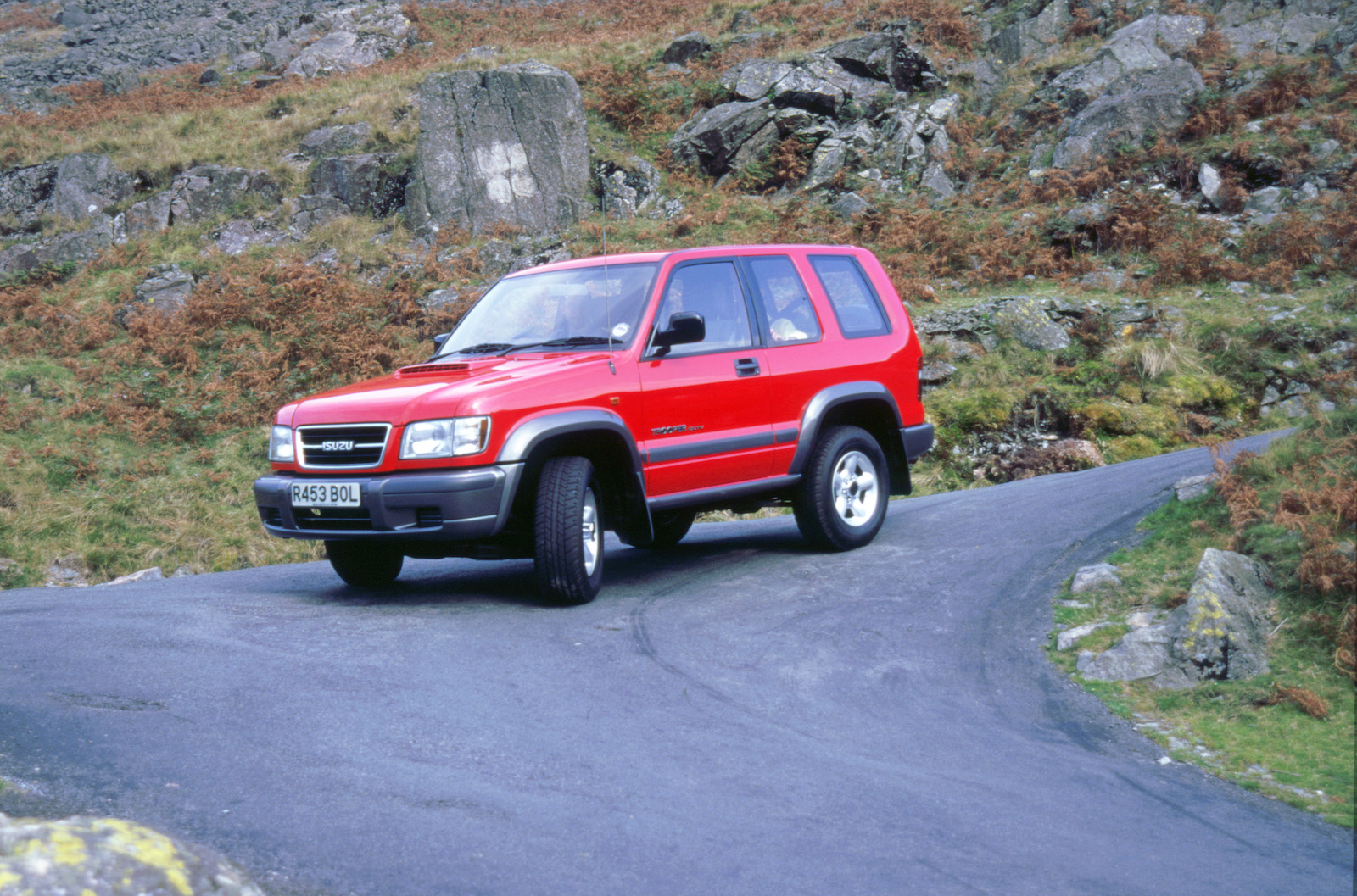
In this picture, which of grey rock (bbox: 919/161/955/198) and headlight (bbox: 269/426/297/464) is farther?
grey rock (bbox: 919/161/955/198)

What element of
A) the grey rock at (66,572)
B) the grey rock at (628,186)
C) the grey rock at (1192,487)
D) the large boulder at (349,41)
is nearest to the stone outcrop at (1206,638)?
the grey rock at (1192,487)

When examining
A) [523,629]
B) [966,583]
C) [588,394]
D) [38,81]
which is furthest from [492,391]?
[38,81]

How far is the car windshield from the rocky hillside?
486 cm

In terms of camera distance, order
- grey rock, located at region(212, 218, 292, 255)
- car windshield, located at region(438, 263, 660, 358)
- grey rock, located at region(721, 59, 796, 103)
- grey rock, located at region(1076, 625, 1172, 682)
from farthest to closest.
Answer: grey rock, located at region(721, 59, 796, 103) < grey rock, located at region(212, 218, 292, 255) < car windshield, located at region(438, 263, 660, 358) < grey rock, located at region(1076, 625, 1172, 682)

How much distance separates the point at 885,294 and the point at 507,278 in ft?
9.58

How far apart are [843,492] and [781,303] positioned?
1.43 meters

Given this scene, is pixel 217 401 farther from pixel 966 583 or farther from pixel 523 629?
pixel 966 583

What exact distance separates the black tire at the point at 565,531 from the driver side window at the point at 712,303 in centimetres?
114

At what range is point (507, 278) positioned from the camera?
744 cm

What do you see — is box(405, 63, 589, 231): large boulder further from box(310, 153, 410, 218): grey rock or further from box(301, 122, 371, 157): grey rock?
box(301, 122, 371, 157): grey rock

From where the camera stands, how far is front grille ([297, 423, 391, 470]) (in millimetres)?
5770

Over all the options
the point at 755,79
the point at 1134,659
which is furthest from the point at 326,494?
the point at 755,79

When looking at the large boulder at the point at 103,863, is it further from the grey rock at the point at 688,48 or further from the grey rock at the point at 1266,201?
the grey rock at the point at 688,48

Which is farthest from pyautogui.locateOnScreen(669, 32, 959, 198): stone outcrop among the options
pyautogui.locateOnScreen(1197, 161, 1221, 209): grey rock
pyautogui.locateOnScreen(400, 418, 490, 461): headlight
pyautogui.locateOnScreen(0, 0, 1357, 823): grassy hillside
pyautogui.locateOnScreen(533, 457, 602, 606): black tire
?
pyautogui.locateOnScreen(400, 418, 490, 461): headlight
